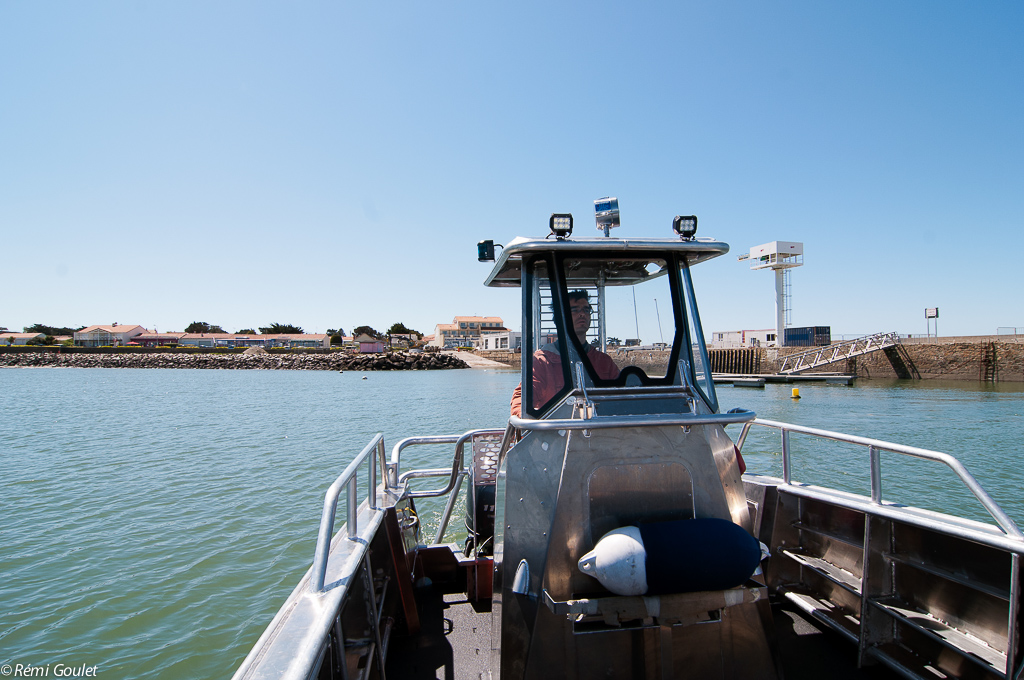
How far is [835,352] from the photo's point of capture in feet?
166

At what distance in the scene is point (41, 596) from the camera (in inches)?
269

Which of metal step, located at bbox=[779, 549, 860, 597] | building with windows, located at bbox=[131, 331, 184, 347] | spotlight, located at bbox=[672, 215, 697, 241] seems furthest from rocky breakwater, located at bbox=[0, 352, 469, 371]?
spotlight, located at bbox=[672, 215, 697, 241]

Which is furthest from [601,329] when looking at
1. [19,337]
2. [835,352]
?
[19,337]

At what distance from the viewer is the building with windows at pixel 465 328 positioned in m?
140

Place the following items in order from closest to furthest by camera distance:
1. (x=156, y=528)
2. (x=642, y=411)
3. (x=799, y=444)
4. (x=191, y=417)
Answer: (x=642, y=411) → (x=156, y=528) → (x=799, y=444) → (x=191, y=417)

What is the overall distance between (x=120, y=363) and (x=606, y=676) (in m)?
119

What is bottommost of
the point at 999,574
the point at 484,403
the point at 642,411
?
the point at 484,403

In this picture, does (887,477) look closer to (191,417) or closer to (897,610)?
(897,610)

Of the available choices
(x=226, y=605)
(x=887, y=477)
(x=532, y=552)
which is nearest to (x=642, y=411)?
(x=532, y=552)

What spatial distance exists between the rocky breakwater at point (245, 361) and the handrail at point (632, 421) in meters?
83.5

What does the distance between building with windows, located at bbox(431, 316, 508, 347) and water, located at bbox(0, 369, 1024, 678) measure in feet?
368

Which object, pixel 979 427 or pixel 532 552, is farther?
pixel 979 427

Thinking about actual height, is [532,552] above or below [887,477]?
above

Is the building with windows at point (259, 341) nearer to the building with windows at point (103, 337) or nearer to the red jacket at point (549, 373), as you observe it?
the building with windows at point (103, 337)
